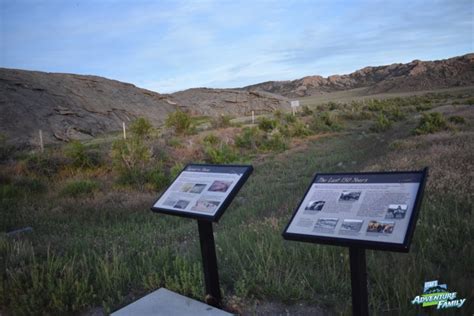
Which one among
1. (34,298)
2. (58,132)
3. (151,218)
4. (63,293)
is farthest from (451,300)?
(58,132)

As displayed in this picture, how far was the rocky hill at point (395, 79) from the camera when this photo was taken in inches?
3196

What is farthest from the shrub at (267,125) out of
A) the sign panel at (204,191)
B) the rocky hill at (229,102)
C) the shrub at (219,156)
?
the rocky hill at (229,102)

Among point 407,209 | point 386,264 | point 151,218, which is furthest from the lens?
point 151,218

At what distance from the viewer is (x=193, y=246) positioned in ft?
18.0

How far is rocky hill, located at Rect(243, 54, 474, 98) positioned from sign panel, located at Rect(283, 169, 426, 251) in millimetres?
85914

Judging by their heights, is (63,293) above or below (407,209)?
below

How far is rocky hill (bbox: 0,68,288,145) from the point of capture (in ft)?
102

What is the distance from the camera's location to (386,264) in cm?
399

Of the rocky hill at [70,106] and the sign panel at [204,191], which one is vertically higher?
the rocky hill at [70,106]

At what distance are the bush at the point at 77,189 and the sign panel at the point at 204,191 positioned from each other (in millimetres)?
7071

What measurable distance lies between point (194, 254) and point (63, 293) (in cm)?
170

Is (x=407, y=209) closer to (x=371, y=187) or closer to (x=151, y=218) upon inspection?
(x=371, y=187)

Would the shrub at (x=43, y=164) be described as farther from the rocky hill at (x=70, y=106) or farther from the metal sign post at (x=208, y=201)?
the rocky hill at (x=70, y=106)

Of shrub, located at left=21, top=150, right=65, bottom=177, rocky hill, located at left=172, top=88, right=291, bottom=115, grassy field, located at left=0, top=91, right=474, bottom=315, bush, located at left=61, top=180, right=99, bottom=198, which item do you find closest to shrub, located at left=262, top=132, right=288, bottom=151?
grassy field, located at left=0, top=91, right=474, bottom=315
